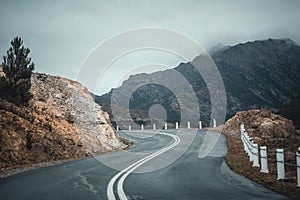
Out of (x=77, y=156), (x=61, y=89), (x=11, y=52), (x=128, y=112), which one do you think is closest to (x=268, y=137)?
(x=77, y=156)

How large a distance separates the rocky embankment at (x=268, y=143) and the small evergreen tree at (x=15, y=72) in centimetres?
1341

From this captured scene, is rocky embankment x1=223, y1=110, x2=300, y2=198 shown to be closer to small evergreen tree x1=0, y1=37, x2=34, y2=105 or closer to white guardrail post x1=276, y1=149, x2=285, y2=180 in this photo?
white guardrail post x1=276, y1=149, x2=285, y2=180

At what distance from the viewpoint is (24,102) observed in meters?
19.1

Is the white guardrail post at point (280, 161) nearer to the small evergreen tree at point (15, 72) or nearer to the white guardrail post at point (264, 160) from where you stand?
the white guardrail post at point (264, 160)

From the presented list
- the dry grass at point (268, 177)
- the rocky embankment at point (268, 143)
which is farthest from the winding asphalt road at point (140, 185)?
the rocky embankment at point (268, 143)

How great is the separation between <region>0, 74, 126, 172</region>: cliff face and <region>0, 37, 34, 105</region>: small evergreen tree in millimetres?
1144

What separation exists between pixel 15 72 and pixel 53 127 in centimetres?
424

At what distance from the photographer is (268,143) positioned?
18.6 m

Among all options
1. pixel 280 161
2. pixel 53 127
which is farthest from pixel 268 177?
pixel 53 127

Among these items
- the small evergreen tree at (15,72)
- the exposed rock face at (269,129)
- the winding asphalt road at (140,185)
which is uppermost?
the small evergreen tree at (15,72)

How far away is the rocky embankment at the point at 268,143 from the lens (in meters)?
8.32

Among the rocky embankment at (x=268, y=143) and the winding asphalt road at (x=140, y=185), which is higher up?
the rocky embankment at (x=268, y=143)

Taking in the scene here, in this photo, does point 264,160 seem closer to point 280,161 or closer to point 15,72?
point 280,161

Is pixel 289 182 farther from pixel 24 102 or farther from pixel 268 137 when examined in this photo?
pixel 24 102
